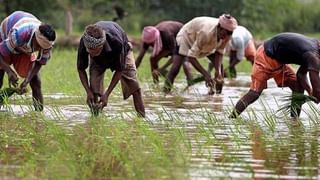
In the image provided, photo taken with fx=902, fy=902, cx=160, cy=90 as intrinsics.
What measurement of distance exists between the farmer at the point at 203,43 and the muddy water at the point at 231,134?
0.63 m

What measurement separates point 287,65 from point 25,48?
10.3ft

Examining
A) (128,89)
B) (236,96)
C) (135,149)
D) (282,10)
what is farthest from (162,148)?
(282,10)

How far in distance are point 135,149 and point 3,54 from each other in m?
3.90

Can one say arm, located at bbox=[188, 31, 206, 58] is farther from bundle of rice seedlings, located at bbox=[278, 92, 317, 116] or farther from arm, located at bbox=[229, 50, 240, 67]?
arm, located at bbox=[229, 50, 240, 67]

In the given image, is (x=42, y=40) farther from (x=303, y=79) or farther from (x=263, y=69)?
(x=303, y=79)

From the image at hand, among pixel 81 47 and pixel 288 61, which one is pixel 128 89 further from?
pixel 288 61

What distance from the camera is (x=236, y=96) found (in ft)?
48.2

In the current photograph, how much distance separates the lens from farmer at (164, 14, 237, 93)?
1296 centimetres

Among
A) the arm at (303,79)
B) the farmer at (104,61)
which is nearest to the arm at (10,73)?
the farmer at (104,61)

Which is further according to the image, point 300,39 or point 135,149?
point 300,39

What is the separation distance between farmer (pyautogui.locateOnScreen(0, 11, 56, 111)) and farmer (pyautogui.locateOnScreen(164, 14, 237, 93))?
9.97ft

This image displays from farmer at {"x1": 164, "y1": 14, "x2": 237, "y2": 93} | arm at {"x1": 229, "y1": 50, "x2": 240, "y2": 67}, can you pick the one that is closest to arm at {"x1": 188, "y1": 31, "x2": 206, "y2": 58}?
farmer at {"x1": 164, "y1": 14, "x2": 237, "y2": 93}

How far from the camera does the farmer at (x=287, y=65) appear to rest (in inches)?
397

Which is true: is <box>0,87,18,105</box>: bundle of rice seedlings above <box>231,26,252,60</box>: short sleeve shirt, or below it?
above
